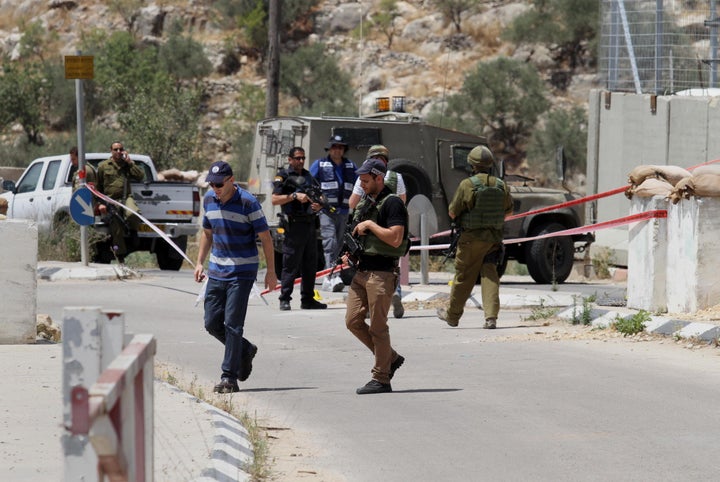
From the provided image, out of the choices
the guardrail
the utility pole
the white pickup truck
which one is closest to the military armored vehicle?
the white pickup truck

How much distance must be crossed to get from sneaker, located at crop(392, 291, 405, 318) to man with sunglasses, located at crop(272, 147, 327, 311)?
1.13 meters

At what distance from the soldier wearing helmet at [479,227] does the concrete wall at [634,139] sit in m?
8.99

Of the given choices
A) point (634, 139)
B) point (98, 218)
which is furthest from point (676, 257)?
point (98, 218)

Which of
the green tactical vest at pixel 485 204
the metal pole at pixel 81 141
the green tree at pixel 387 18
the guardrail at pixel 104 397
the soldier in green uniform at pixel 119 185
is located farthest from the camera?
the green tree at pixel 387 18

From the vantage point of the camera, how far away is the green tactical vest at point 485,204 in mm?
13039

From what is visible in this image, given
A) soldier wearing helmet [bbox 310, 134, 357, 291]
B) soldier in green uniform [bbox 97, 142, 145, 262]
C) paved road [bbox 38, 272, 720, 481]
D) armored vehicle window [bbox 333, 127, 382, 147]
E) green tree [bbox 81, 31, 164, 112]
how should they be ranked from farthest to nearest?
green tree [bbox 81, 31, 164, 112] < soldier in green uniform [bbox 97, 142, 145, 262] < armored vehicle window [bbox 333, 127, 382, 147] < soldier wearing helmet [bbox 310, 134, 357, 291] < paved road [bbox 38, 272, 720, 481]

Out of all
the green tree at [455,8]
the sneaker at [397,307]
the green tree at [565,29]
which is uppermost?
the green tree at [455,8]

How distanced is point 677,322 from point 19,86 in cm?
4440

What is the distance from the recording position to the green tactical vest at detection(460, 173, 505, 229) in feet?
42.8

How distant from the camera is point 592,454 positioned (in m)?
7.38

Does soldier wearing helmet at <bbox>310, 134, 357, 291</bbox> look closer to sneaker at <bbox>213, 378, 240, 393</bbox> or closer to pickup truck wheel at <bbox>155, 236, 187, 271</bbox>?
sneaker at <bbox>213, 378, 240, 393</bbox>

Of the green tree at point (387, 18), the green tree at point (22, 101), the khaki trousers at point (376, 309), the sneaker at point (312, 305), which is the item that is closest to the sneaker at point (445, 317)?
the sneaker at point (312, 305)

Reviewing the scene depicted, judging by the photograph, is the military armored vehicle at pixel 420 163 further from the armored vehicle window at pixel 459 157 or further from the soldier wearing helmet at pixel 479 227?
the soldier wearing helmet at pixel 479 227

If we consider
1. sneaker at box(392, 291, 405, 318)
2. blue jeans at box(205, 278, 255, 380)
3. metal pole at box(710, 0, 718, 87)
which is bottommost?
sneaker at box(392, 291, 405, 318)
